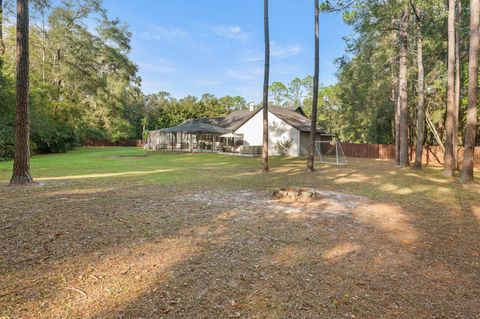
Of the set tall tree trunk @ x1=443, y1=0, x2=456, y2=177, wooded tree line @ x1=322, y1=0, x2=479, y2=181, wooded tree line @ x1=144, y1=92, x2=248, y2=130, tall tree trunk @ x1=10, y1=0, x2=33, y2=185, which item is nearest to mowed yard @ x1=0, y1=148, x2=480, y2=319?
tall tree trunk @ x1=10, y1=0, x2=33, y2=185

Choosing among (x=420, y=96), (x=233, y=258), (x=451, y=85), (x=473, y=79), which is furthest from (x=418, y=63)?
(x=233, y=258)

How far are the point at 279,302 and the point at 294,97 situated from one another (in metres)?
59.1

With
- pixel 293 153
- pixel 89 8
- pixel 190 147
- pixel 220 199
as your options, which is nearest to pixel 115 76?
pixel 89 8

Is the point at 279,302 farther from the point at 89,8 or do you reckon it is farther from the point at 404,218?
the point at 89,8

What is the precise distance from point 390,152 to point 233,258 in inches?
980

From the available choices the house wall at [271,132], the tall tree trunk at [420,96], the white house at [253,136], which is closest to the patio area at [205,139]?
the white house at [253,136]

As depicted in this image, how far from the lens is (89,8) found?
2595 centimetres

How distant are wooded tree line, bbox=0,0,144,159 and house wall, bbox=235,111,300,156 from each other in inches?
587

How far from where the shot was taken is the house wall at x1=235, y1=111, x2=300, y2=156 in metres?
25.0

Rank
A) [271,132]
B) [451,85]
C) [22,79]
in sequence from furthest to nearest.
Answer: [271,132]
[451,85]
[22,79]

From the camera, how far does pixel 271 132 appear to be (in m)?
26.5

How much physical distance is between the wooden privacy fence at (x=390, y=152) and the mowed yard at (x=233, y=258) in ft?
49.4

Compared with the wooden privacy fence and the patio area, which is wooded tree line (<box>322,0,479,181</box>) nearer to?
the wooden privacy fence

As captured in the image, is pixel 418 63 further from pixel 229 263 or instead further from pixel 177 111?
pixel 177 111
